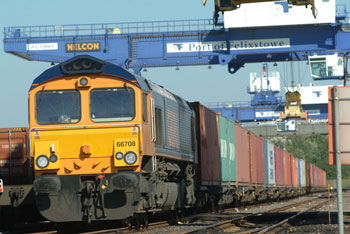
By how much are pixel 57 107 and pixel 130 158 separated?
1.91 metres

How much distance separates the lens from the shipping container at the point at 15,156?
61.5 feet

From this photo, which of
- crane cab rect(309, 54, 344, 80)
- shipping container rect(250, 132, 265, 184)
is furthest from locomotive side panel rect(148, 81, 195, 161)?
shipping container rect(250, 132, 265, 184)

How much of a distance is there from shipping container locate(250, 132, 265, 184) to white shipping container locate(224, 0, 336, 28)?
5178 millimetres

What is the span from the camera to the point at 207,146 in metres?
22.6

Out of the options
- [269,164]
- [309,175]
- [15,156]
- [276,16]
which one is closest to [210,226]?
[15,156]

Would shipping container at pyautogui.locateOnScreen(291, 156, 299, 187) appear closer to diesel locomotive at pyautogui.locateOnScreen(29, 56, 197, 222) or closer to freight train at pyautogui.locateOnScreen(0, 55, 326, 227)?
freight train at pyautogui.locateOnScreen(0, 55, 326, 227)

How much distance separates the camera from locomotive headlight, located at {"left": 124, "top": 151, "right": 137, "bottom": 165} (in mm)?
14375

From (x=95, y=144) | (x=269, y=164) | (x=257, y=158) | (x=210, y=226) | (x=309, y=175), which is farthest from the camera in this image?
(x=309, y=175)

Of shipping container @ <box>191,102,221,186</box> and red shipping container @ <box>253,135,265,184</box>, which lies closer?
shipping container @ <box>191,102,221,186</box>

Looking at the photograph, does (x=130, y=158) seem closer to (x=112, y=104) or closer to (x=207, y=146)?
(x=112, y=104)

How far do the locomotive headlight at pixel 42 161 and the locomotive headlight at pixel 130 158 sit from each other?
5.01 ft

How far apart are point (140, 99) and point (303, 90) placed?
51187mm

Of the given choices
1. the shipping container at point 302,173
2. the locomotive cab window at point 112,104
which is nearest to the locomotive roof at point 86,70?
the locomotive cab window at point 112,104

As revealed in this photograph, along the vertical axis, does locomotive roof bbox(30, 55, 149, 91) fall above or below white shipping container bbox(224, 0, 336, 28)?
below
